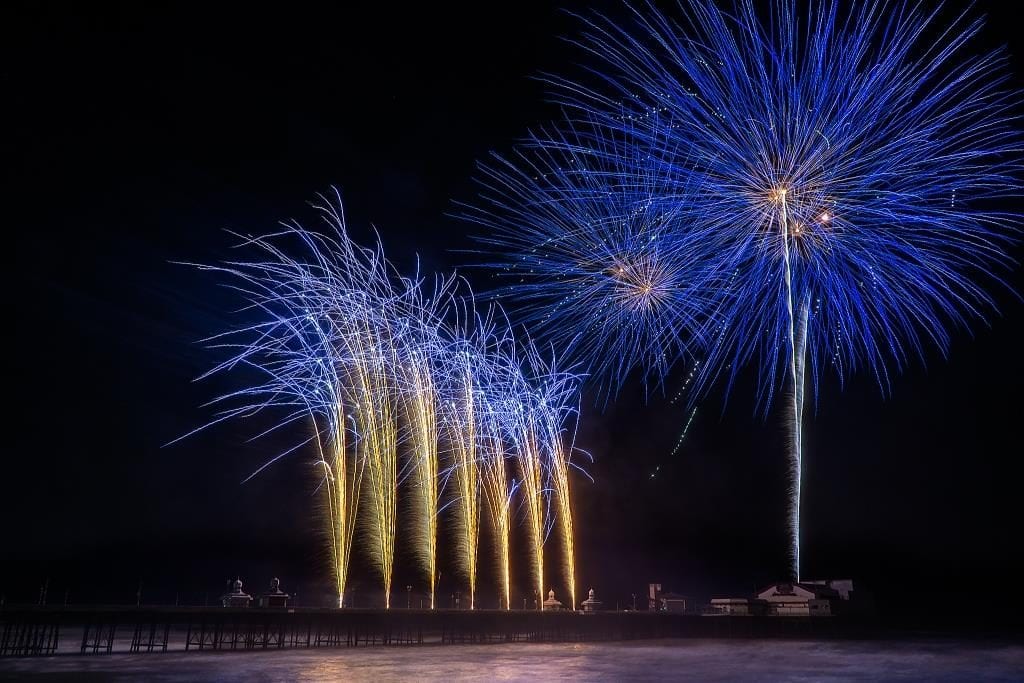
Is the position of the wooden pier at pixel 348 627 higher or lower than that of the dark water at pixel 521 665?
higher

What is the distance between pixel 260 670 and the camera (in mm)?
23406

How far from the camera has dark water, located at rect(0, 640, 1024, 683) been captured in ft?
72.8

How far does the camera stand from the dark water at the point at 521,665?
22203mm

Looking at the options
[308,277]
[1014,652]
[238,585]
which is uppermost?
[308,277]

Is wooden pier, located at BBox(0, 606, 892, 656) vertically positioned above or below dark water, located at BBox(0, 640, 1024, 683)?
above

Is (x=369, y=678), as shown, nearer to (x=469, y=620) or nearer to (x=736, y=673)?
(x=736, y=673)

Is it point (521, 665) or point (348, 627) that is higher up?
point (348, 627)

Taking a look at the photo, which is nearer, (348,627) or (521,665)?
(521,665)

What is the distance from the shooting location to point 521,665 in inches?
1065

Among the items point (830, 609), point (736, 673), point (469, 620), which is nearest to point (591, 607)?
point (469, 620)

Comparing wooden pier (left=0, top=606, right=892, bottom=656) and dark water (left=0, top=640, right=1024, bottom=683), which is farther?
wooden pier (left=0, top=606, right=892, bottom=656)

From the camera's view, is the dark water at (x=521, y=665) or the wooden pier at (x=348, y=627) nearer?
the dark water at (x=521, y=665)

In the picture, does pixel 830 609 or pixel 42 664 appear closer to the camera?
pixel 42 664

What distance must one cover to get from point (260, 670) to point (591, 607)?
35430 mm
